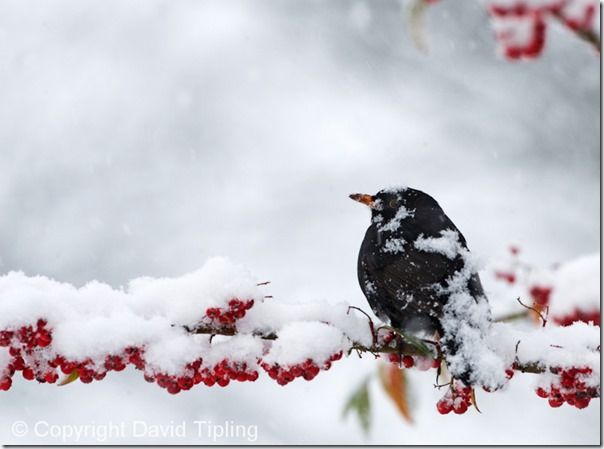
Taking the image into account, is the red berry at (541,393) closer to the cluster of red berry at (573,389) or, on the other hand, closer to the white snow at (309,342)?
the cluster of red berry at (573,389)

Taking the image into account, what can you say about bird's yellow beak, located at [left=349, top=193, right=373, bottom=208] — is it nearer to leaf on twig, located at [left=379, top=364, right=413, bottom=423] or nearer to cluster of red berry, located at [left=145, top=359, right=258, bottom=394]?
leaf on twig, located at [left=379, top=364, right=413, bottom=423]

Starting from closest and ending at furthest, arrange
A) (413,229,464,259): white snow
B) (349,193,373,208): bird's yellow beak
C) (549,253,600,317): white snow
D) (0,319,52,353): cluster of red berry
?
1. (549,253,600,317): white snow
2. (0,319,52,353): cluster of red berry
3. (413,229,464,259): white snow
4. (349,193,373,208): bird's yellow beak

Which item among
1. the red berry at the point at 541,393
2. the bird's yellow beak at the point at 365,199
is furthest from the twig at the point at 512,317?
the bird's yellow beak at the point at 365,199

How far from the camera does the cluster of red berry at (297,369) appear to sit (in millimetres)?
1115

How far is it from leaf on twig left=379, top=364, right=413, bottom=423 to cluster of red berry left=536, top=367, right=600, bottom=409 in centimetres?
49

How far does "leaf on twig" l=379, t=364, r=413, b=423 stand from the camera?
1.67m

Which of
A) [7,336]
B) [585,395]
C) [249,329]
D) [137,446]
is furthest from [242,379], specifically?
[585,395]

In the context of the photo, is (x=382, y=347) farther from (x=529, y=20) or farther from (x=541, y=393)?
(x=529, y=20)

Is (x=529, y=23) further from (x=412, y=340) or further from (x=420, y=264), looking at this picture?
(x=420, y=264)

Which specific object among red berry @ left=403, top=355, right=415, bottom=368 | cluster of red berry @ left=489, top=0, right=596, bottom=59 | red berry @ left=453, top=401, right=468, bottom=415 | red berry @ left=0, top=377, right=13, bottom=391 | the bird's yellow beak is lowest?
red berry @ left=453, top=401, right=468, bottom=415

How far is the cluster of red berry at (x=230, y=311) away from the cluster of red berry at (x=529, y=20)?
0.63 metres

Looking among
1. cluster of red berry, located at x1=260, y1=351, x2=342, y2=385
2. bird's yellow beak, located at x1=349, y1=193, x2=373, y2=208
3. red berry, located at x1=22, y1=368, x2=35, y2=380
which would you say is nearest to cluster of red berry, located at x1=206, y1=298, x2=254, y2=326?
cluster of red berry, located at x1=260, y1=351, x2=342, y2=385

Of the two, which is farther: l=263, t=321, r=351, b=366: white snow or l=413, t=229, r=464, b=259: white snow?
l=413, t=229, r=464, b=259: white snow

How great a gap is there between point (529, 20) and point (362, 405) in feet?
4.12
